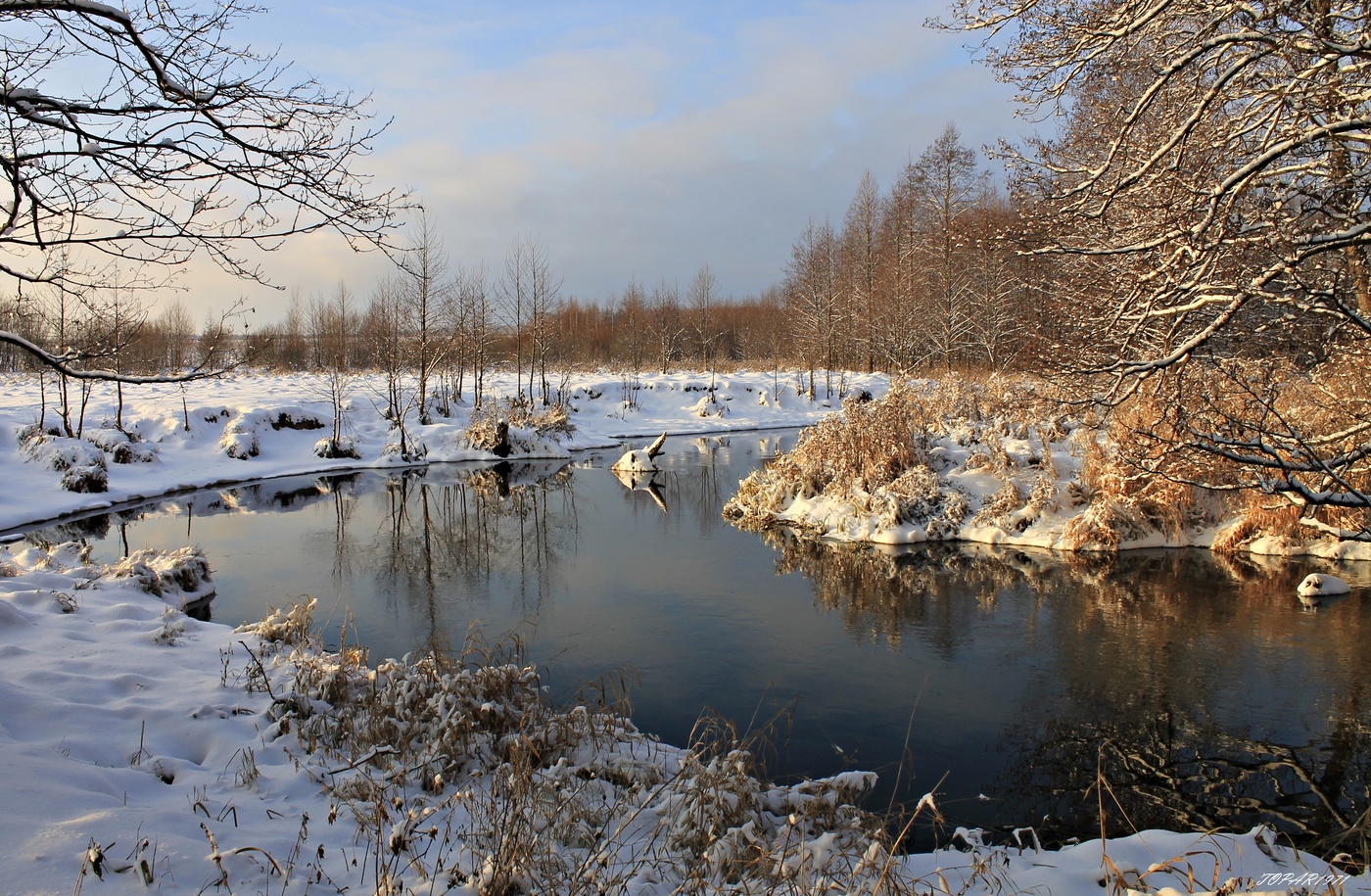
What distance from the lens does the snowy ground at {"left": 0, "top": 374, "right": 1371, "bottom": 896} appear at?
10.9 feet

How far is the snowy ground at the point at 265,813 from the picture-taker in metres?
3.31

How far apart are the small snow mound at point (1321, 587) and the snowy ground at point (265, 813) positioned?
22.2ft

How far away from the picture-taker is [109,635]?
22.1ft

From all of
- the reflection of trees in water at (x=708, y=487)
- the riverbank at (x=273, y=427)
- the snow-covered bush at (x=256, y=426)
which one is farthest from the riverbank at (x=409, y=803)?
the snow-covered bush at (x=256, y=426)

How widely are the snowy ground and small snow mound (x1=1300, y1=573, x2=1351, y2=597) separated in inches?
267

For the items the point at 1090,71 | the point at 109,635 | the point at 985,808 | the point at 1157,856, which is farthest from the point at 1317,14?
the point at 109,635

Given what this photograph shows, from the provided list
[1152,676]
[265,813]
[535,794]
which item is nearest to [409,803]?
[265,813]

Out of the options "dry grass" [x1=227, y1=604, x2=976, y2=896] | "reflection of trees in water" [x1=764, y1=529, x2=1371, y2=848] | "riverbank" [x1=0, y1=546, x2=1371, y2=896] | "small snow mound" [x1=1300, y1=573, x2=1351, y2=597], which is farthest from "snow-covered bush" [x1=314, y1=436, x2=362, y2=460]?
"small snow mound" [x1=1300, y1=573, x2=1351, y2=597]

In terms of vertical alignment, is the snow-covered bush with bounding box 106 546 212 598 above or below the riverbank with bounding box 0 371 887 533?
below

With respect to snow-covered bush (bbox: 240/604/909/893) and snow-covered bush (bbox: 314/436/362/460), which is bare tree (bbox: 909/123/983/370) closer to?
snow-covered bush (bbox: 314/436/362/460)

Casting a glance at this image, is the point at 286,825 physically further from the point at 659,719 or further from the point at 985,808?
the point at 985,808

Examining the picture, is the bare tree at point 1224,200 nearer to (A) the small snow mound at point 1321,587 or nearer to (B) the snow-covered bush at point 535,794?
(B) the snow-covered bush at point 535,794

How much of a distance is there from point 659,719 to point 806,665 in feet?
5.93

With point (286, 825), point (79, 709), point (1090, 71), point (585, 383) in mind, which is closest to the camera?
point (286, 825)
